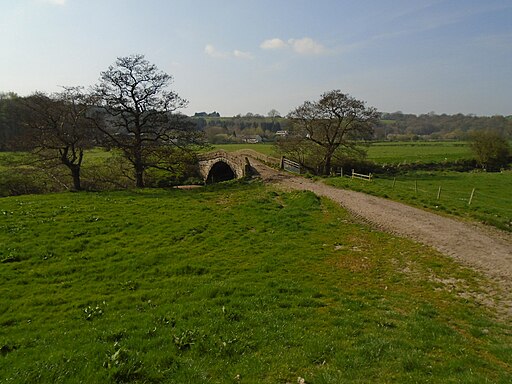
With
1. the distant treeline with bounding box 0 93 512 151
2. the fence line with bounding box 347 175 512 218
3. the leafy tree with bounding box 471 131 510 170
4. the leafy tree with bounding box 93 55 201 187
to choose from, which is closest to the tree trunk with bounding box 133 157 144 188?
the leafy tree with bounding box 93 55 201 187

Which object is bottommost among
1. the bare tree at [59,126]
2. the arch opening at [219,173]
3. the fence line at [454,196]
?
the arch opening at [219,173]

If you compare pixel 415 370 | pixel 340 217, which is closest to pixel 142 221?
pixel 340 217

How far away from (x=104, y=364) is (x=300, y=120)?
4300 cm

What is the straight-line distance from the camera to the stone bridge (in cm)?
4381

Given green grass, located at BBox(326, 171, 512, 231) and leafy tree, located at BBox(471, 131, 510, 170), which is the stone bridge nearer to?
green grass, located at BBox(326, 171, 512, 231)

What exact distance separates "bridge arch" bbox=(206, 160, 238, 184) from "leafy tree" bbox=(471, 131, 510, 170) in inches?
1988

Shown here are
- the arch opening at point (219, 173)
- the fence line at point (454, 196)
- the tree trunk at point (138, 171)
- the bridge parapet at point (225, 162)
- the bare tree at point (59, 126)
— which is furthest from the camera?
the arch opening at point (219, 173)

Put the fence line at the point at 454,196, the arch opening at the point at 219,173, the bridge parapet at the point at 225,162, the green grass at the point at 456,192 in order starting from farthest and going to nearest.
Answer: the arch opening at the point at 219,173
the bridge parapet at the point at 225,162
the fence line at the point at 454,196
the green grass at the point at 456,192

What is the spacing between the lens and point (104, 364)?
683cm

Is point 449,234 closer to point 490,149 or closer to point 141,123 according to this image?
point 141,123

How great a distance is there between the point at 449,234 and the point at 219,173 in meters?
40.9

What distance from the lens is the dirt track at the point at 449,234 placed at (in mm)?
13250

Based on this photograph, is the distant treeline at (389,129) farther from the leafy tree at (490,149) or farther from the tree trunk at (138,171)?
the tree trunk at (138,171)

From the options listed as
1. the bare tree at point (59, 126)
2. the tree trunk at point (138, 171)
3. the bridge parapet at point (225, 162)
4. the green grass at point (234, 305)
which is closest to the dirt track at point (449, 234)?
the green grass at point (234, 305)
